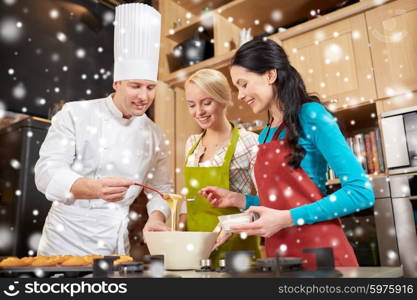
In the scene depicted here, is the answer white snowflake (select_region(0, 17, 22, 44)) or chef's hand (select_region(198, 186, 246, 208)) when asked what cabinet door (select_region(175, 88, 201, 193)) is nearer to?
white snowflake (select_region(0, 17, 22, 44))

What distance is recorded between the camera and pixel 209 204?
1.32 meters

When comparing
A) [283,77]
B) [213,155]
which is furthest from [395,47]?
[213,155]

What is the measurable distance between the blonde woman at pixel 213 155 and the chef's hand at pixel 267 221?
1.36 feet

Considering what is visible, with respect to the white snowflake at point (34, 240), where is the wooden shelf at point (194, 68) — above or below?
above

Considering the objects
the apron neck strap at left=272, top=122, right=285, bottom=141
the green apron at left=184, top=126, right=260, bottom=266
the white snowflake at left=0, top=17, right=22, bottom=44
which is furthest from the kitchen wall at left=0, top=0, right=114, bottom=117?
the apron neck strap at left=272, top=122, right=285, bottom=141

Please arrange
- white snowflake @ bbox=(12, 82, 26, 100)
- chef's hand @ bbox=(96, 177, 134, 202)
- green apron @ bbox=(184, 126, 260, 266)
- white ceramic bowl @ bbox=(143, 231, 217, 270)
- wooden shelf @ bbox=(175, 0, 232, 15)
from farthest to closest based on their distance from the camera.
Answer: wooden shelf @ bbox=(175, 0, 232, 15) → white snowflake @ bbox=(12, 82, 26, 100) → green apron @ bbox=(184, 126, 260, 266) → chef's hand @ bbox=(96, 177, 134, 202) → white ceramic bowl @ bbox=(143, 231, 217, 270)

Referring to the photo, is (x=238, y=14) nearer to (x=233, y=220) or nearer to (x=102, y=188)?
(x=102, y=188)

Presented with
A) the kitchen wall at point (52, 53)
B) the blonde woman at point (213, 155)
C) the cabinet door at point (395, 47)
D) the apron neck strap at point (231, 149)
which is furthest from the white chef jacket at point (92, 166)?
the cabinet door at point (395, 47)

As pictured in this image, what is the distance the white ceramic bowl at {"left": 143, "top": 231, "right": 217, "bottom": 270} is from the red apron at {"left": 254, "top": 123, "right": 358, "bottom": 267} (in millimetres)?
234

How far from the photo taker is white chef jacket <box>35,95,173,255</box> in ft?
4.16

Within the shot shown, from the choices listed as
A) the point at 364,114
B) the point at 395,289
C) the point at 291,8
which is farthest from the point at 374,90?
the point at 395,289

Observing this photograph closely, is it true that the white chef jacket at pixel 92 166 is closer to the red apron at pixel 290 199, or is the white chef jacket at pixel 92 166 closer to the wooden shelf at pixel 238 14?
the red apron at pixel 290 199

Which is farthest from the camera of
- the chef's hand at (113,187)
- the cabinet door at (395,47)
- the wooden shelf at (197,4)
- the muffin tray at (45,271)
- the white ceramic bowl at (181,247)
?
the wooden shelf at (197,4)

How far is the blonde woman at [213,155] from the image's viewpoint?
4.37 ft
